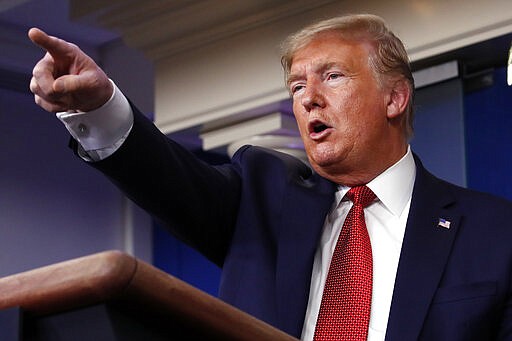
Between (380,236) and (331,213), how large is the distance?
0.30ft

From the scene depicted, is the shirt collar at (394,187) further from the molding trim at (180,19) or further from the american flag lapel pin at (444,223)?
the molding trim at (180,19)

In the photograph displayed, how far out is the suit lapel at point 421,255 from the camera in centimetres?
154

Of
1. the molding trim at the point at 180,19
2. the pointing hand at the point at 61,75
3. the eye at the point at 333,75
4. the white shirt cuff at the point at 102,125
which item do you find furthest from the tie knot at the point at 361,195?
the molding trim at the point at 180,19

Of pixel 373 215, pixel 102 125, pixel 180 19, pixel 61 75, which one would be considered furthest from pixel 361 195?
pixel 180 19

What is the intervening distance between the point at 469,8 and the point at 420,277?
2.04 meters

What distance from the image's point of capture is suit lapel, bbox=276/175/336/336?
155 centimetres

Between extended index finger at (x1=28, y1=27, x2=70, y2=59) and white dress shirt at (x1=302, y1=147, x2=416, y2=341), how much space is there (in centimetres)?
62

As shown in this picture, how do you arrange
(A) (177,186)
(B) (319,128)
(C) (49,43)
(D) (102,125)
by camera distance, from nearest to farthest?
(C) (49,43)
(D) (102,125)
(A) (177,186)
(B) (319,128)

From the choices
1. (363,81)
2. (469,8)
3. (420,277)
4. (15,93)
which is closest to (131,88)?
(15,93)

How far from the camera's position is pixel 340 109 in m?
1.81

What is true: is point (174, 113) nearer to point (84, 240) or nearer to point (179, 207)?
point (84, 240)

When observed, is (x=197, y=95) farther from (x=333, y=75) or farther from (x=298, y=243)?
(x=298, y=243)

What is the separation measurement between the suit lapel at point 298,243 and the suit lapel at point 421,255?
13cm

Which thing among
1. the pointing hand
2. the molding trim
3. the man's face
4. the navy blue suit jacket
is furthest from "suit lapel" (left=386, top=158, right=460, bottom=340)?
the molding trim
